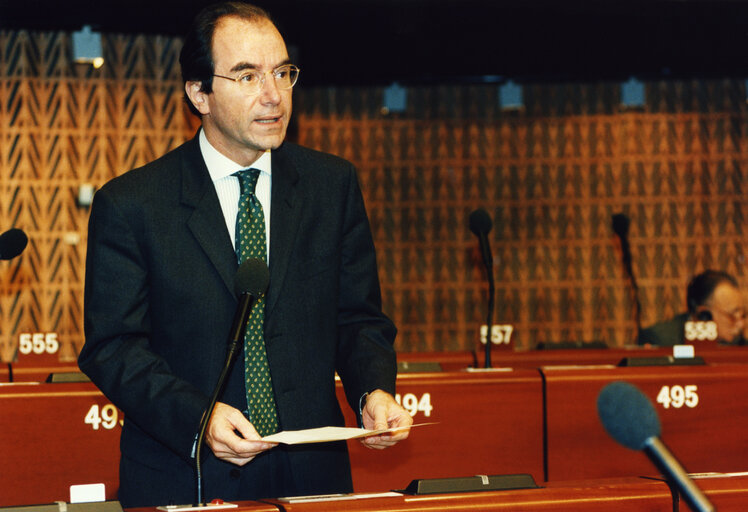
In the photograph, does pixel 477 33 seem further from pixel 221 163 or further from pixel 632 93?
pixel 221 163

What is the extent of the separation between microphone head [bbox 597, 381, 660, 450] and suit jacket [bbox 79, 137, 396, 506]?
3.47 ft

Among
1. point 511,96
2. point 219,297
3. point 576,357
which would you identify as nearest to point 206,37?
point 219,297

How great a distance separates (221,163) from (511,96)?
7.41 metres

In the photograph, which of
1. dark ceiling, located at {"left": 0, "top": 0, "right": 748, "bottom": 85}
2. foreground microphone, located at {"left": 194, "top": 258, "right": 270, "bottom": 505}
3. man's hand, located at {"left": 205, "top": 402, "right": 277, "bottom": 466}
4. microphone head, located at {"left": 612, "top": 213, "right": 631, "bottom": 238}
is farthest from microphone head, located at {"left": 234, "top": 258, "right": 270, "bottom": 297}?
dark ceiling, located at {"left": 0, "top": 0, "right": 748, "bottom": 85}

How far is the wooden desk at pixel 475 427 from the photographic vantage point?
129 inches

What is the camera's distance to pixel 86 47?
312 inches

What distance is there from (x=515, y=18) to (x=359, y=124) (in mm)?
2089

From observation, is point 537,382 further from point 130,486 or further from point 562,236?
point 562,236

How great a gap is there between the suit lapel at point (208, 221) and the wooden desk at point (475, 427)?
130cm

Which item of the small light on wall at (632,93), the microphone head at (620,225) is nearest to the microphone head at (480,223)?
the microphone head at (620,225)

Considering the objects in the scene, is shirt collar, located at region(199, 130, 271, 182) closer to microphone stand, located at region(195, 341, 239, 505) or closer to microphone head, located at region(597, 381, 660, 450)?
microphone stand, located at region(195, 341, 239, 505)

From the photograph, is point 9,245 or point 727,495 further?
point 9,245

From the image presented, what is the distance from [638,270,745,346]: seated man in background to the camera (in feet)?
19.8

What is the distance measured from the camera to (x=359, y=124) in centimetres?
926
